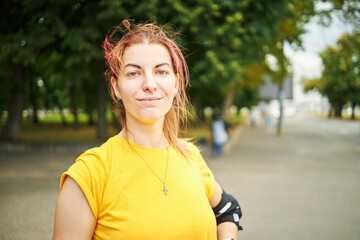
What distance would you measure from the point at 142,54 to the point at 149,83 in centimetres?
14

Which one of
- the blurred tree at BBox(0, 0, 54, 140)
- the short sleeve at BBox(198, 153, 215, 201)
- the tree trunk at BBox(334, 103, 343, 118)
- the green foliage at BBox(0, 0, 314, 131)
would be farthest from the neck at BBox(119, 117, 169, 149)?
the tree trunk at BBox(334, 103, 343, 118)

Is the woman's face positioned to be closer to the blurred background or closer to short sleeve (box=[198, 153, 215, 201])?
short sleeve (box=[198, 153, 215, 201])

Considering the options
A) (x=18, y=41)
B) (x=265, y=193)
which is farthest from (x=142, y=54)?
(x=18, y=41)

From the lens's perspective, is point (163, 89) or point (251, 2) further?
point (251, 2)

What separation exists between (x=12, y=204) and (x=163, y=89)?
17.7ft

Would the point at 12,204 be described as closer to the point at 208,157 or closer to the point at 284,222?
the point at 284,222

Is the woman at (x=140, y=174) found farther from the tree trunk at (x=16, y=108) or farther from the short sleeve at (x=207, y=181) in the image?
the tree trunk at (x=16, y=108)

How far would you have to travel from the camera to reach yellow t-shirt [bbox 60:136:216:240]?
4.13ft

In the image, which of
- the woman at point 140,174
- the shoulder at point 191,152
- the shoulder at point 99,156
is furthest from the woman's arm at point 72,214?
the shoulder at point 191,152

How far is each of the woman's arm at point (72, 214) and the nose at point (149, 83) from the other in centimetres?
49

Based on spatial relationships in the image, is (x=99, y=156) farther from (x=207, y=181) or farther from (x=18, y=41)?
(x=18, y=41)

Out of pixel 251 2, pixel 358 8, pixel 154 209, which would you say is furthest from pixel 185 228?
pixel 358 8

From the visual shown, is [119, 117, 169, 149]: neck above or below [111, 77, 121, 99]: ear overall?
below

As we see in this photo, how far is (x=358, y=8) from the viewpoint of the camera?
11.4 meters
